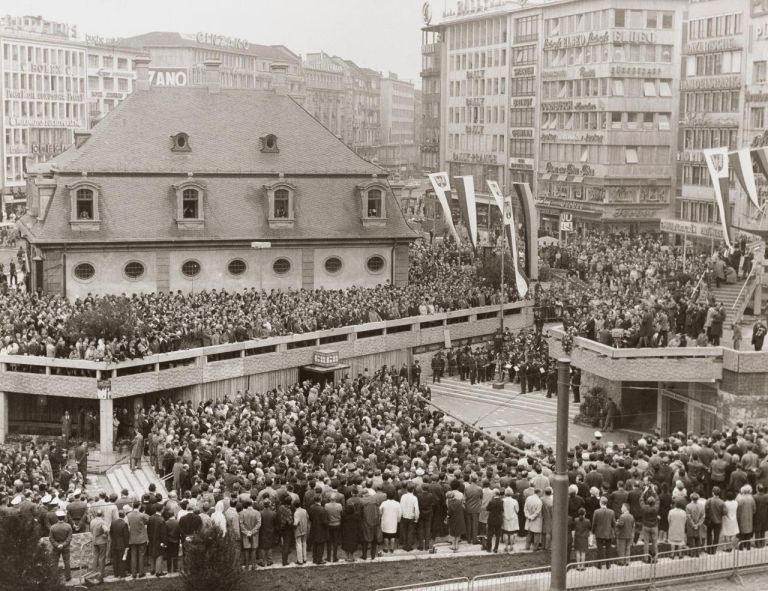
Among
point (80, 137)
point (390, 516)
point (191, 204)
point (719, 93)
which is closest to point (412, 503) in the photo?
point (390, 516)

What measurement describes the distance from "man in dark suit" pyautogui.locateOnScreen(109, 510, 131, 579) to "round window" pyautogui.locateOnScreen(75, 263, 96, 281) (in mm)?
32220

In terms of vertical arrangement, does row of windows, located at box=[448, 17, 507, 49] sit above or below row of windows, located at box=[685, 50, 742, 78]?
above

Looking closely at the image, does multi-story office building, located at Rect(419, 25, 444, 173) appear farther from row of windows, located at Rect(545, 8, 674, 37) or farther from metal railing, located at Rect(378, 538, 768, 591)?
metal railing, located at Rect(378, 538, 768, 591)

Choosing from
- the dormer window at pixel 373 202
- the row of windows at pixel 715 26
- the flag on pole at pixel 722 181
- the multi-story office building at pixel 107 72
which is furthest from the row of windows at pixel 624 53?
the multi-story office building at pixel 107 72

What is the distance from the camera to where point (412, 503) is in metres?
26.0

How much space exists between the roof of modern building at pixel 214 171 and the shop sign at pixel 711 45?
1282 inches

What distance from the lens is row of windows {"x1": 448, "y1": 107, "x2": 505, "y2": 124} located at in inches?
4338

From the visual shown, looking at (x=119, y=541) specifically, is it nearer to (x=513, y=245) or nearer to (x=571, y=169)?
(x=513, y=245)

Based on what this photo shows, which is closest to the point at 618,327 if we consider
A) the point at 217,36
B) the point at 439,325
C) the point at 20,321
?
the point at 439,325

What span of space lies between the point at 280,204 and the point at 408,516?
1390 inches

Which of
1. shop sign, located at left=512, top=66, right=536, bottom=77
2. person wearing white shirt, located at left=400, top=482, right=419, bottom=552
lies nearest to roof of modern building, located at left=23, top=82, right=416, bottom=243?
person wearing white shirt, located at left=400, top=482, right=419, bottom=552

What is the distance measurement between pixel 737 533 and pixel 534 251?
24.5 meters

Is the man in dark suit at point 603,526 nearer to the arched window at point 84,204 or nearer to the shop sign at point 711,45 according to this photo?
the arched window at point 84,204

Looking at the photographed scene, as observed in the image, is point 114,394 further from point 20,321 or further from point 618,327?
point 618,327
